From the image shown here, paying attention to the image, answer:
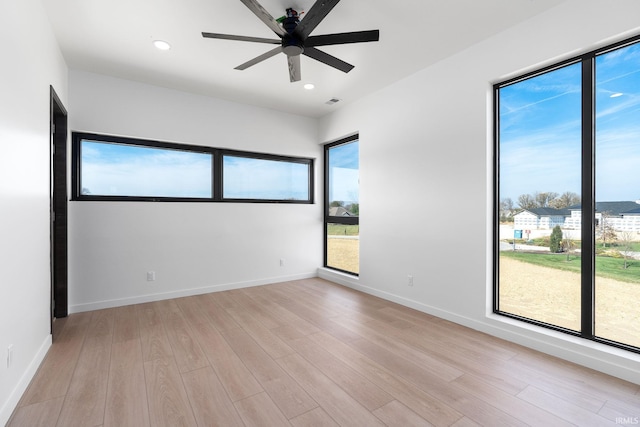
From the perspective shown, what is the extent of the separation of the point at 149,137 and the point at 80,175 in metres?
0.89

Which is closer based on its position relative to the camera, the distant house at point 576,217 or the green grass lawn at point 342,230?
the distant house at point 576,217

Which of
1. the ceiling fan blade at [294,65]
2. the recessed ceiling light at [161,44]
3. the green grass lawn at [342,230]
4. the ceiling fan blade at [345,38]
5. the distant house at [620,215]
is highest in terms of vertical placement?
the recessed ceiling light at [161,44]

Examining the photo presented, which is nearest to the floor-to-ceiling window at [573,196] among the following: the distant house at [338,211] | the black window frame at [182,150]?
the distant house at [338,211]

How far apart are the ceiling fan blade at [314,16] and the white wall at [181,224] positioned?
8.13 ft

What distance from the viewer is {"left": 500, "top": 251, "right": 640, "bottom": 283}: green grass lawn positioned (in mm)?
2123

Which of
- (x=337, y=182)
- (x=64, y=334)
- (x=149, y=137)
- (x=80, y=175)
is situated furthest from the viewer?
(x=337, y=182)

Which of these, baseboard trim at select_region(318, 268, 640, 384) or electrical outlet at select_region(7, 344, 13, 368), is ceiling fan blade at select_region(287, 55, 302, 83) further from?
baseboard trim at select_region(318, 268, 640, 384)

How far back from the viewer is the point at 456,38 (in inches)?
110

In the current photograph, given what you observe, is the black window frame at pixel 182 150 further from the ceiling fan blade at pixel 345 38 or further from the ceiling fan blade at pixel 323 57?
the ceiling fan blade at pixel 345 38

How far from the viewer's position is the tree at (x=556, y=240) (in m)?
2.51

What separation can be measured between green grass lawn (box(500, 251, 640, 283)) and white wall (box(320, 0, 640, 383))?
1.35 feet

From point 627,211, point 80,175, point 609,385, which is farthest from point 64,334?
point 627,211

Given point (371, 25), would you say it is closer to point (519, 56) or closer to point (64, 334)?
point (519, 56)

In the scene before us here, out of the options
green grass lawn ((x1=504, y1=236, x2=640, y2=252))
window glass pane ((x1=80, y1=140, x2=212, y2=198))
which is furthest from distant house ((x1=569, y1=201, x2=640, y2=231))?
window glass pane ((x1=80, y1=140, x2=212, y2=198))
